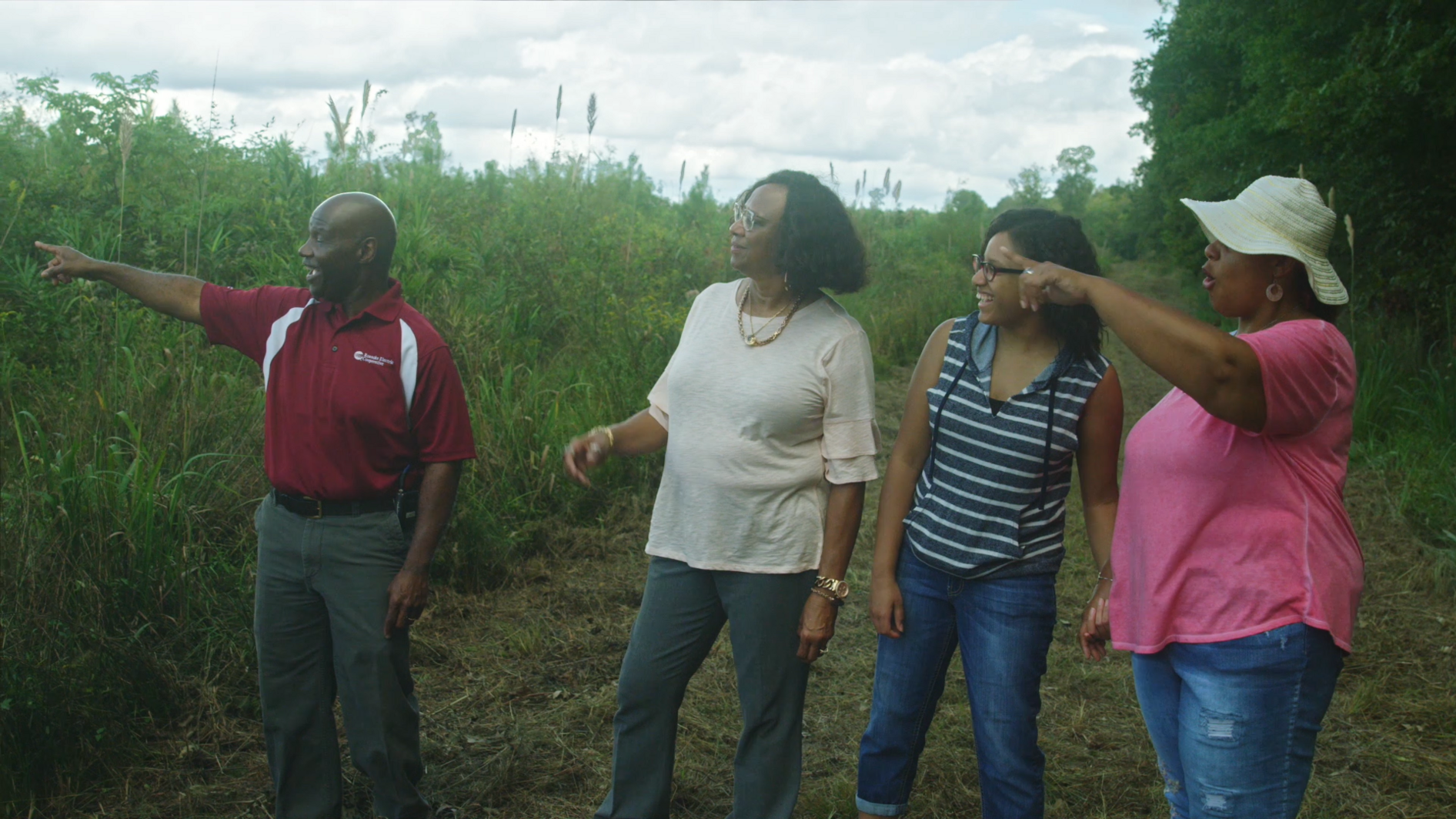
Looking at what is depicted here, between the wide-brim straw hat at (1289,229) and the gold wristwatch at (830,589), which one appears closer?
the wide-brim straw hat at (1289,229)

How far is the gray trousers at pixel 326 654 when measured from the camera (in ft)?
10.4

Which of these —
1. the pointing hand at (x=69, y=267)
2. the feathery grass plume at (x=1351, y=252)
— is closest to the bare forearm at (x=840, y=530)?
the pointing hand at (x=69, y=267)

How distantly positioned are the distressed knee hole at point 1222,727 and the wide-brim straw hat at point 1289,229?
90 centimetres

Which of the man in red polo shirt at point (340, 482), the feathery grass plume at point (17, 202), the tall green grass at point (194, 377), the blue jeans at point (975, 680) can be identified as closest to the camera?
the blue jeans at point (975, 680)

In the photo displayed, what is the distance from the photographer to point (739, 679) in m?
3.04

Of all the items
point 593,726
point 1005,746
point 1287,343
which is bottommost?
point 593,726

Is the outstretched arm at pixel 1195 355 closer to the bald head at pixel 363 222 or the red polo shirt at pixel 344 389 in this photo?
the red polo shirt at pixel 344 389

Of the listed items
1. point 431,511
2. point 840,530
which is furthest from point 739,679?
point 431,511

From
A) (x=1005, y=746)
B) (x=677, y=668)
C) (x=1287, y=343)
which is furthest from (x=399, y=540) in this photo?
(x=1287, y=343)

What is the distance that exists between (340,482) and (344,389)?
0.26m

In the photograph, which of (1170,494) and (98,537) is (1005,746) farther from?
(98,537)

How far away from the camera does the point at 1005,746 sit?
2.80 meters

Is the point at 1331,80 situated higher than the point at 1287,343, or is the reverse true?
the point at 1331,80

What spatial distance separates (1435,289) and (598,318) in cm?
657
